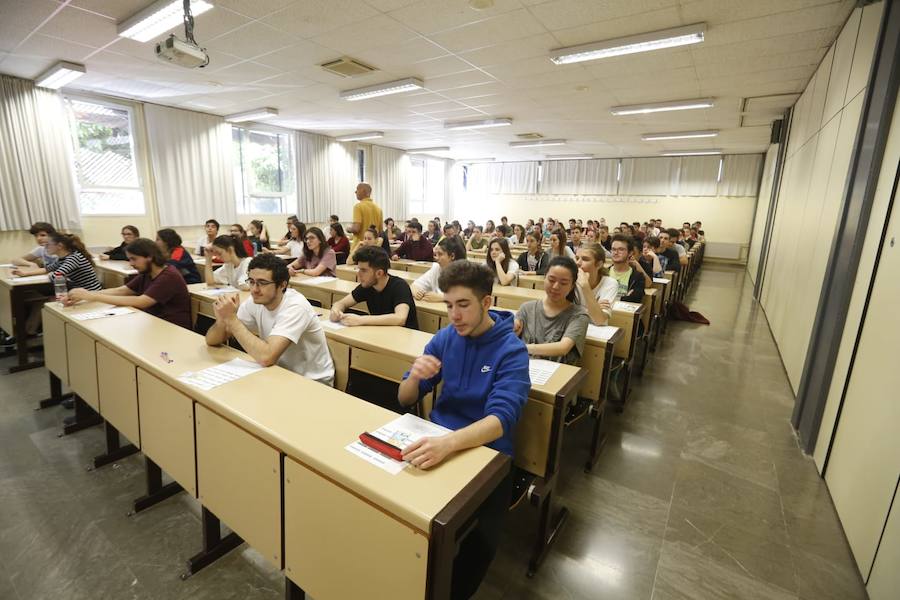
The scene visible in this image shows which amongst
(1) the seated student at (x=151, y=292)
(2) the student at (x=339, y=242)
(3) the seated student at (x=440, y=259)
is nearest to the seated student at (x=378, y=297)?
(3) the seated student at (x=440, y=259)

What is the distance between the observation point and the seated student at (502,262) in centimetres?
431

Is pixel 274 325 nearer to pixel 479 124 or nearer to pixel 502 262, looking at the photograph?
pixel 502 262

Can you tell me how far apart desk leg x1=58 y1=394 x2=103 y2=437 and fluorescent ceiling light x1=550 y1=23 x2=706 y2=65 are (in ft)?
16.3

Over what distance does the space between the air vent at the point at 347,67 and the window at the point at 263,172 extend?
463 centimetres

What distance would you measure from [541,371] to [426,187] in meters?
13.5

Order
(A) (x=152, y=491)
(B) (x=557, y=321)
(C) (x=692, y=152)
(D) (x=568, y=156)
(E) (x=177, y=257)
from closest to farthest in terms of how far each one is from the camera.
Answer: (A) (x=152, y=491)
(B) (x=557, y=321)
(E) (x=177, y=257)
(C) (x=692, y=152)
(D) (x=568, y=156)

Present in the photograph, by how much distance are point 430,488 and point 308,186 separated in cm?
1002

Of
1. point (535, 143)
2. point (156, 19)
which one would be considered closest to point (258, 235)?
point (156, 19)

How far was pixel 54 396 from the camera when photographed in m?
3.05

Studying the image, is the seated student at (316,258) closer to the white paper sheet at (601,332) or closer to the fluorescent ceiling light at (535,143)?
the white paper sheet at (601,332)

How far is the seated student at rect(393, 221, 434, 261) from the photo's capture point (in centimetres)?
636

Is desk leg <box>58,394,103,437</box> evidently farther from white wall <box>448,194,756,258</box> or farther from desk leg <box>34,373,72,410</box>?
white wall <box>448,194,756,258</box>

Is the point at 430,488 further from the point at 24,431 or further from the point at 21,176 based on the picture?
the point at 21,176

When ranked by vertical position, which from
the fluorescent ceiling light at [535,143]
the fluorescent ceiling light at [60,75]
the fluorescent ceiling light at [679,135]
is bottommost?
the fluorescent ceiling light at [60,75]
